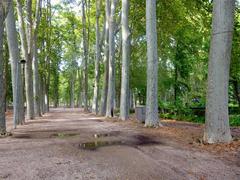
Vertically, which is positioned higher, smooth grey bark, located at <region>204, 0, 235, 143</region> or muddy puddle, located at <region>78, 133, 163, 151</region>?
smooth grey bark, located at <region>204, 0, 235, 143</region>

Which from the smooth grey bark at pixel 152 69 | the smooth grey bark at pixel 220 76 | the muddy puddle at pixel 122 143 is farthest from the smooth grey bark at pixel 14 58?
the smooth grey bark at pixel 220 76

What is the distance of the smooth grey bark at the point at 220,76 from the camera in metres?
9.17

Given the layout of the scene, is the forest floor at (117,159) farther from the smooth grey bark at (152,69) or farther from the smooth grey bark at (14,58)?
the smooth grey bark at (14,58)

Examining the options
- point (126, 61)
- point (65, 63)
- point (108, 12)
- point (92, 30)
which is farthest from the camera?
point (65, 63)

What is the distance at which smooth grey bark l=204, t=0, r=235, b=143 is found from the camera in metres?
9.17

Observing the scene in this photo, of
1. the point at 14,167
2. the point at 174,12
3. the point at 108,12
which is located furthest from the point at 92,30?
the point at 14,167

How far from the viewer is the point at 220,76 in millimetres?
9250

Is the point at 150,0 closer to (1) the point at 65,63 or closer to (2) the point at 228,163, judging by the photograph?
(2) the point at 228,163

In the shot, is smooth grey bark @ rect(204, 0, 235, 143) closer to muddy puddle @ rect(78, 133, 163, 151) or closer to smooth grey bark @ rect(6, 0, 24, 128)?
muddy puddle @ rect(78, 133, 163, 151)

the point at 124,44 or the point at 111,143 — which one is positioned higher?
the point at 124,44

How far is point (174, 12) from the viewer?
63.2ft

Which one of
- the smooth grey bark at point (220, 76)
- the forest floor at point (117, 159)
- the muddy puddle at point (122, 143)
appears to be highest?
the smooth grey bark at point (220, 76)

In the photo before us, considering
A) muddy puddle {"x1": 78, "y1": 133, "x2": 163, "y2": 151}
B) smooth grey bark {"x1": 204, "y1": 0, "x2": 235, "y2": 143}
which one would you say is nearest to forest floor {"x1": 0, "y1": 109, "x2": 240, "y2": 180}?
muddy puddle {"x1": 78, "y1": 133, "x2": 163, "y2": 151}

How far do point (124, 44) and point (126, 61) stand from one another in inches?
35.4
